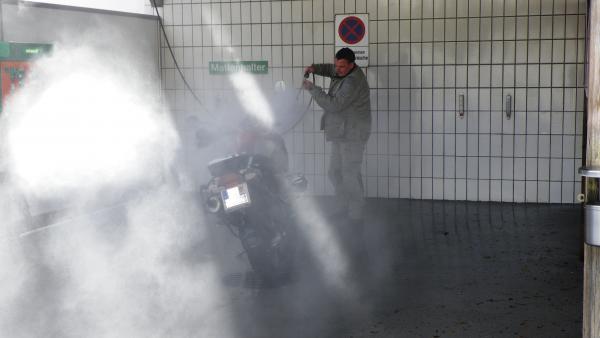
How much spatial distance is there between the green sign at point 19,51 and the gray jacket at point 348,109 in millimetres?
2937

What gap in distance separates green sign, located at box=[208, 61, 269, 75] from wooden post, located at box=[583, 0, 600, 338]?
7366mm

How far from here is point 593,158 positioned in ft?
8.32

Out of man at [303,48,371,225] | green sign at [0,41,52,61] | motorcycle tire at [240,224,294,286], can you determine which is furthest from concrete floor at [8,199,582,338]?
green sign at [0,41,52,61]

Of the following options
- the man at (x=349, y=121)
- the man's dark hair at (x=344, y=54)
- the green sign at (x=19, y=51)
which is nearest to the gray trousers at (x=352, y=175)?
the man at (x=349, y=121)

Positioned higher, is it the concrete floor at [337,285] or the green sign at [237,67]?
the green sign at [237,67]

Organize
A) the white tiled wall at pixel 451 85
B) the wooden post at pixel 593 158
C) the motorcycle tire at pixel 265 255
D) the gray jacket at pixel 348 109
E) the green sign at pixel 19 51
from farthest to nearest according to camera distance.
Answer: the white tiled wall at pixel 451 85 < the gray jacket at pixel 348 109 < the green sign at pixel 19 51 < the motorcycle tire at pixel 265 255 < the wooden post at pixel 593 158

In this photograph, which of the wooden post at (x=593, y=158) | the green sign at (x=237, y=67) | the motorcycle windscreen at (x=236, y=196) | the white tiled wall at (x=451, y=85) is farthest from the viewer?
the green sign at (x=237, y=67)

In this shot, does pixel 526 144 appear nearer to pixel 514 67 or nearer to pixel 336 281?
pixel 514 67

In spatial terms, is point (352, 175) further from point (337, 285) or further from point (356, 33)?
point (337, 285)

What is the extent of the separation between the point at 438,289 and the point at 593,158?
3136 millimetres

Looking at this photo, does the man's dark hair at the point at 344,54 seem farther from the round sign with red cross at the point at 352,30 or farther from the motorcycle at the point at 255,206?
the motorcycle at the point at 255,206

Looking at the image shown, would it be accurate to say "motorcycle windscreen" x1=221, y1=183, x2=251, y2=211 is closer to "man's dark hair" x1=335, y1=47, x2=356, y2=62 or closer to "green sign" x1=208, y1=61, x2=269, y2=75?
"man's dark hair" x1=335, y1=47, x2=356, y2=62

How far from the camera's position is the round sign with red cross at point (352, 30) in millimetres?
9297

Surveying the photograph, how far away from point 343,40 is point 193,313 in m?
5.19
